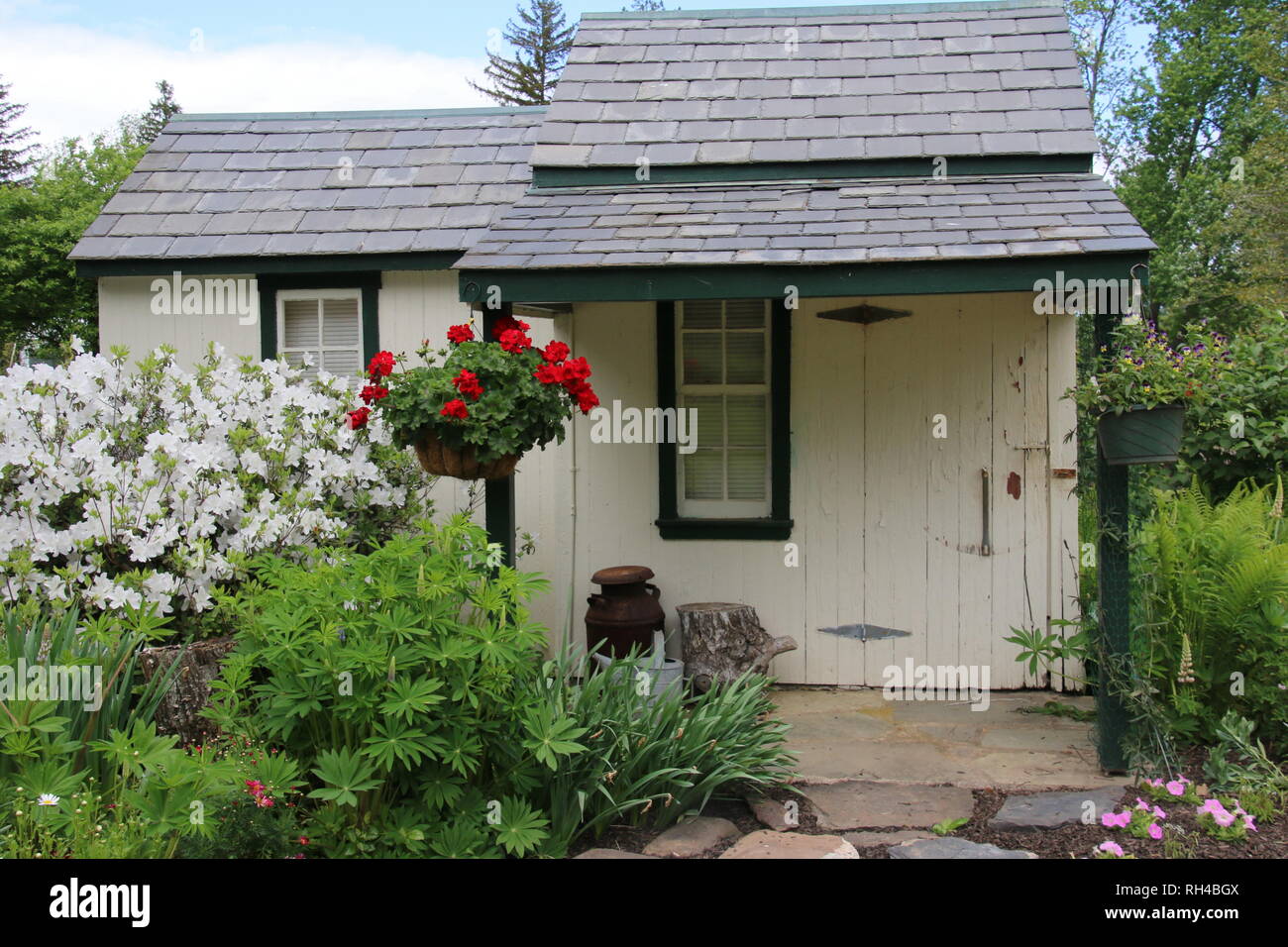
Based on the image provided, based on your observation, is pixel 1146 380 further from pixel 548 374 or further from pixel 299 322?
pixel 299 322

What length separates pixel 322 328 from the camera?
7312mm

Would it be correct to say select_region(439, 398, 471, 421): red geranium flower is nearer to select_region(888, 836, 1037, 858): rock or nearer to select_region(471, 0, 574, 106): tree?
select_region(888, 836, 1037, 858): rock

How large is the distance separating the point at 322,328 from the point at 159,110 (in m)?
28.4

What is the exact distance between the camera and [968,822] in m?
4.40

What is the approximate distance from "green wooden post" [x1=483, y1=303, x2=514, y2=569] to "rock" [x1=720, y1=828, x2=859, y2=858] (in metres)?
1.86

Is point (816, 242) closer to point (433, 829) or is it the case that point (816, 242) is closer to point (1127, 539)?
point (1127, 539)

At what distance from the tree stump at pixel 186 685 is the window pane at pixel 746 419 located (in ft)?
10.9

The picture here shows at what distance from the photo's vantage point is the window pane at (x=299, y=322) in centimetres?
734

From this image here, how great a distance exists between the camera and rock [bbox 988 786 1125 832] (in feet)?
14.1

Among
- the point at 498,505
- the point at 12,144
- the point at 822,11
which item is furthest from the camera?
the point at 12,144

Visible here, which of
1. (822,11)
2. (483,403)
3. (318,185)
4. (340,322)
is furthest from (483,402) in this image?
(822,11)

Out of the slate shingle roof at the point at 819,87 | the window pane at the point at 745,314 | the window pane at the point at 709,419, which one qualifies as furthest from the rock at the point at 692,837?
the slate shingle roof at the point at 819,87

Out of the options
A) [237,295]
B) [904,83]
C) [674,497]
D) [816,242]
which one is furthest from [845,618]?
[237,295]

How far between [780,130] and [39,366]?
4.50m
